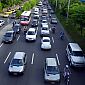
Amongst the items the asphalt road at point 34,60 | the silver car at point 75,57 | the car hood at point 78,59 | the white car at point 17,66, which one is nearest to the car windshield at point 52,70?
the asphalt road at point 34,60

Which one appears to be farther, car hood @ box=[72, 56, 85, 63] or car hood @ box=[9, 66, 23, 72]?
car hood @ box=[72, 56, 85, 63]

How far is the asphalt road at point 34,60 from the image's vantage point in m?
28.7

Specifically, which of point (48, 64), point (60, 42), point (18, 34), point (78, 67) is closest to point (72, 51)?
point (78, 67)

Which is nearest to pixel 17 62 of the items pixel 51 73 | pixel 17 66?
pixel 17 66

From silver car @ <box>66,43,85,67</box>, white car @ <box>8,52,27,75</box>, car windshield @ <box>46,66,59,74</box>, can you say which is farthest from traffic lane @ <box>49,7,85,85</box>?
white car @ <box>8,52,27,75</box>

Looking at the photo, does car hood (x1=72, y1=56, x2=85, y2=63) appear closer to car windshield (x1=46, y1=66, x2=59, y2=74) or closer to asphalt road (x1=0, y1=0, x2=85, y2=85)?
asphalt road (x1=0, y1=0, x2=85, y2=85)

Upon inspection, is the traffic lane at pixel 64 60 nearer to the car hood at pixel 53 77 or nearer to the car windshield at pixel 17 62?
the car hood at pixel 53 77

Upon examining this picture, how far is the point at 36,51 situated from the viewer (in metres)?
40.5

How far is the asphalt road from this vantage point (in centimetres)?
2870

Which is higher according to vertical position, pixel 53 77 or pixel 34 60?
pixel 53 77

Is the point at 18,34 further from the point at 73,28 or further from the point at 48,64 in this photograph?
the point at 48,64

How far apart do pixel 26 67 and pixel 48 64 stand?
13.3ft

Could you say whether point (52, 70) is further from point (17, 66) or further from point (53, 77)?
point (17, 66)

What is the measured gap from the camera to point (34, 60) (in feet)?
118
